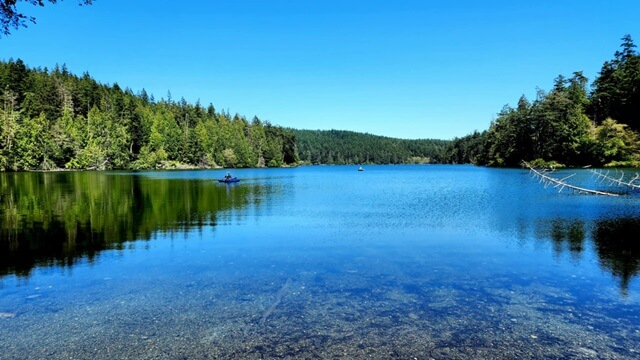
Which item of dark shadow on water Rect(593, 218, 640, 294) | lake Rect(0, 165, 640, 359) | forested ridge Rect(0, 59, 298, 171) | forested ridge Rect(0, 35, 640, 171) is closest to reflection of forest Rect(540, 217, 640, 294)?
dark shadow on water Rect(593, 218, 640, 294)

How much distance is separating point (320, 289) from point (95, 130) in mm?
142368

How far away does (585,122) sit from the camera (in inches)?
4141

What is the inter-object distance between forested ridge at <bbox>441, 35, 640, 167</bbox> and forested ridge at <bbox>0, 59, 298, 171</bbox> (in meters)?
→ 112

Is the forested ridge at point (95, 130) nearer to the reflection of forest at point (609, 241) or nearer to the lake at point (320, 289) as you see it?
the lake at point (320, 289)

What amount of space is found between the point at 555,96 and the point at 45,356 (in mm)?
130284

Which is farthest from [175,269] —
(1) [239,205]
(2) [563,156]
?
(2) [563,156]

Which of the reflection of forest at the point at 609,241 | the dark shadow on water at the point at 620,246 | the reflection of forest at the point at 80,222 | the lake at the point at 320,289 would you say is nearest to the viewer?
the lake at the point at 320,289

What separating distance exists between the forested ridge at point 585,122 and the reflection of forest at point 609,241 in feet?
266

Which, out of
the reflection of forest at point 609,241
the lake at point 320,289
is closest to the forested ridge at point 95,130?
the lake at point 320,289

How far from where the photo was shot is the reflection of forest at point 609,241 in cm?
1467

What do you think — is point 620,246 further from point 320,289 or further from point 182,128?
point 182,128

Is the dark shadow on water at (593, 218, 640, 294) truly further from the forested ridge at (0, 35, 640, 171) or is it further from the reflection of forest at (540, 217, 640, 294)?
the forested ridge at (0, 35, 640, 171)

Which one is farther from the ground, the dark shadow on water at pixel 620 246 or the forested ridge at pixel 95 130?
the forested ridge at pixel 95 130

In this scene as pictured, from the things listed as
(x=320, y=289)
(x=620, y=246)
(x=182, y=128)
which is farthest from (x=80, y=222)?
(x=182, y=128)
